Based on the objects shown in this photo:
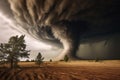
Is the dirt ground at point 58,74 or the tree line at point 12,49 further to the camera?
the tree line at point 12,49

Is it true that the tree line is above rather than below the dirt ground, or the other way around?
above

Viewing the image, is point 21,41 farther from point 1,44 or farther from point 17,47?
point 1,44

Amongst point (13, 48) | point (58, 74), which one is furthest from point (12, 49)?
point (58, 74)

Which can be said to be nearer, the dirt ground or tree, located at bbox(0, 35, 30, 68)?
the dirt ground

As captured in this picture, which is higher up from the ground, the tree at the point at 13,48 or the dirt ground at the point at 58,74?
the tree at the point at 13,48

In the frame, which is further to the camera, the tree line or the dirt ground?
the tree line

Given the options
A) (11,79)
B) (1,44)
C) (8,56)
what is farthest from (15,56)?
(11,79)

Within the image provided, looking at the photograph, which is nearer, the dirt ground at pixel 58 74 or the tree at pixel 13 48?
the dirt ground at pixel 58 74

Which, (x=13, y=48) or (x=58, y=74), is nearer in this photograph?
(x=58, y=74)

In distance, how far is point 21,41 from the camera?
3125cm

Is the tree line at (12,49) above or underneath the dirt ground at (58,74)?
above

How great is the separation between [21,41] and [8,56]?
3.35m

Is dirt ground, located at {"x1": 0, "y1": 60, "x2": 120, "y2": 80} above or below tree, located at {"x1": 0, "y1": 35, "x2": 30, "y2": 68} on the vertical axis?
below

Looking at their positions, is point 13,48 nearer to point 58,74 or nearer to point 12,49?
point 12,49
